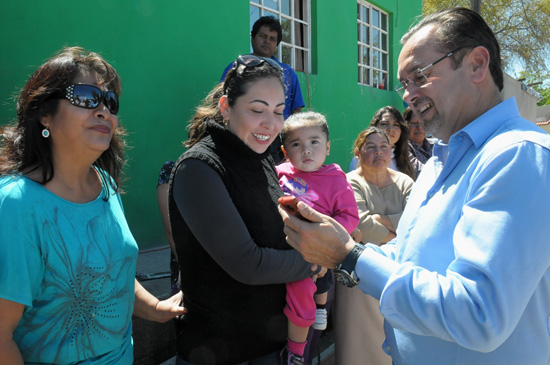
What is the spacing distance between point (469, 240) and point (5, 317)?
1497 millimetres

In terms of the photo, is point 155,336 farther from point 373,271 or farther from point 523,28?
point 523,28

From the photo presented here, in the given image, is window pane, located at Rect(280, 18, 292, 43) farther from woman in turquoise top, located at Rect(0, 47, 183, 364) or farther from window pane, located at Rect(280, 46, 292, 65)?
woman in turquoise top, located at Rect(0, 47, 183, 364)

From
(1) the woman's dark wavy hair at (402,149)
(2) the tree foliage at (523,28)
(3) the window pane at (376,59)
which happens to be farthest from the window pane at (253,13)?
(2) the tree foliage at (523,28)

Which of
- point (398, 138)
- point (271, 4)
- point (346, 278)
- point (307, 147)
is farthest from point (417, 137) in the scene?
point (346, 278)

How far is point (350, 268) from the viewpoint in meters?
1.43

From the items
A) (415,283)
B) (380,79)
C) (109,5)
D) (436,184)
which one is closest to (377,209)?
(436,184)

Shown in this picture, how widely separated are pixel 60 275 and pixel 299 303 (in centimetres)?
103

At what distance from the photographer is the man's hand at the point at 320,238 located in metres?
1.47

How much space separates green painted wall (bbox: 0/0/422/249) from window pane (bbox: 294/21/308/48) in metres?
1.60

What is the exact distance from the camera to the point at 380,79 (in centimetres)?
931

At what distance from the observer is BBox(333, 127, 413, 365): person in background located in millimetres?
3068

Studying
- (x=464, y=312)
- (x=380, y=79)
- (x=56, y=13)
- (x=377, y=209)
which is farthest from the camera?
(x=380, y=79)

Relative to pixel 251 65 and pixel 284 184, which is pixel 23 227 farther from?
pixel 284 184

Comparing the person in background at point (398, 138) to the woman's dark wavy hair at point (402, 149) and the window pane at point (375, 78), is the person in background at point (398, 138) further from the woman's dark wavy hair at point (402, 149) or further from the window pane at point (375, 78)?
the window pane at point (375, 78)
